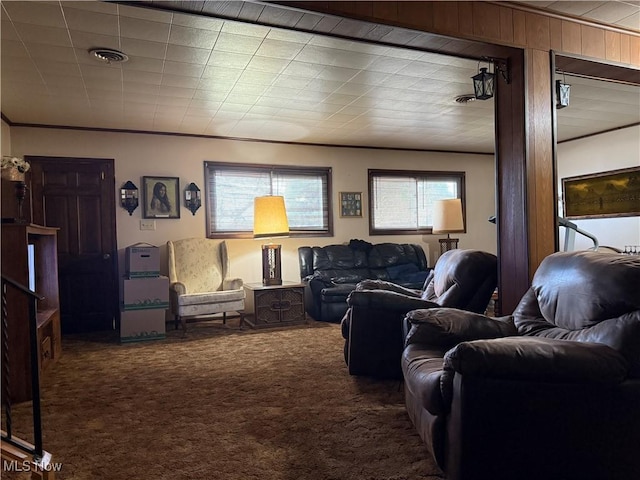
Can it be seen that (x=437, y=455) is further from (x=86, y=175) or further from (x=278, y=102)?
(x=86, y=175)

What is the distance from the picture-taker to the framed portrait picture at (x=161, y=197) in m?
5.32

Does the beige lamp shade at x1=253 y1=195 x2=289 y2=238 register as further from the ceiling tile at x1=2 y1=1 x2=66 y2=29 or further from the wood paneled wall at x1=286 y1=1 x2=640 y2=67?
the wood paneled wall at x1=286 y1=1 x2=640 y2=67

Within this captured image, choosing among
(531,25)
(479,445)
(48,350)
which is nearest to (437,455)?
(479,445)

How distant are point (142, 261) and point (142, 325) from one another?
69 centimetres

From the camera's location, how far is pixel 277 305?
16.7ft

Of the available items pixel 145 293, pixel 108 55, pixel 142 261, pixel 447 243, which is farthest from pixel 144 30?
pixel 447 243

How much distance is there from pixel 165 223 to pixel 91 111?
5.06 ft

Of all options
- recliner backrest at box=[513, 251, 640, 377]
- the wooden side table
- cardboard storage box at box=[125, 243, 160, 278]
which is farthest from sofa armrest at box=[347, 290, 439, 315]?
cardboard storage box at box=[125, 243, 160, 278]

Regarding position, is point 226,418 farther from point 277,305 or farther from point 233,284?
point 233,284

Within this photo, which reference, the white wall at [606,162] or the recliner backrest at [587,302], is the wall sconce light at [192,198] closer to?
the recliner backrest at [587,302]

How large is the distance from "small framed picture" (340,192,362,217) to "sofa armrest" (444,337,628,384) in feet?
15.9

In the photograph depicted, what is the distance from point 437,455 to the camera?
1793 mm

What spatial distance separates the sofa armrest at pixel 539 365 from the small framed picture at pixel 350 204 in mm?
4842

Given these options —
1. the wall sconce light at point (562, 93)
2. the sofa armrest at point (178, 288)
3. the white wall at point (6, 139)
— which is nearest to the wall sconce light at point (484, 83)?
the wall sconce light at point (562, 93)
